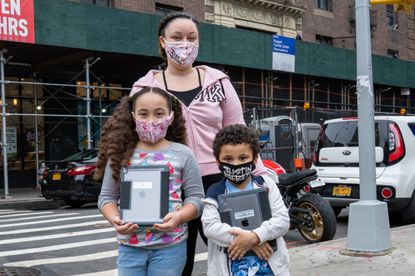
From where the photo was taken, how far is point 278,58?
22.1 meters

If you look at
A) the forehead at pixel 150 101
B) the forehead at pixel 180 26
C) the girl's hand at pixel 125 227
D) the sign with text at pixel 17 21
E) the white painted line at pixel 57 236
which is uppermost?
the sign with text at pixel 17 21

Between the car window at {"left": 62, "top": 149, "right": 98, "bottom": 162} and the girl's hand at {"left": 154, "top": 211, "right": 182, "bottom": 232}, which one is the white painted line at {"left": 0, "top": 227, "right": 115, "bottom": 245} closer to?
the car window at {"left": 62, "top": 149, "right": 98, "bottom": 162}

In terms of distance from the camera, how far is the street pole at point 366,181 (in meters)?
6.13

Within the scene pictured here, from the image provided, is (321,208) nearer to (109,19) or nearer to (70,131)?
(109,19)

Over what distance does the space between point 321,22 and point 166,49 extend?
2529cm

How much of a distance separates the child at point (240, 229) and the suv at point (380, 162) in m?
5.95

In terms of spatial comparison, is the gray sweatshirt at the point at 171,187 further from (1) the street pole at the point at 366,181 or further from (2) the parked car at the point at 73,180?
(2) the parked car at the point at 73,180

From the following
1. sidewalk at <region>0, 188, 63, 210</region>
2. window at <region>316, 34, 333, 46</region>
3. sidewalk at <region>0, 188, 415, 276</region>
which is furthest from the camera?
window at <region>316, 34, 333, 46</region>

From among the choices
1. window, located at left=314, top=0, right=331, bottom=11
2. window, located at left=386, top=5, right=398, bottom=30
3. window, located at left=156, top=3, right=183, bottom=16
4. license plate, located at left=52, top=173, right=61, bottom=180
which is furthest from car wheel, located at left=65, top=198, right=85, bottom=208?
window, located at left=386, top=5, right=398, bottom=30

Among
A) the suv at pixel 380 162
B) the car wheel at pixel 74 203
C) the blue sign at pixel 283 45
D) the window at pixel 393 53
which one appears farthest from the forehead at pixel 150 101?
the window at pixel 393 53

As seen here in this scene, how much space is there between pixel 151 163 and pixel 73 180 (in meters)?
10.4

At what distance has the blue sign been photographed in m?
21.8

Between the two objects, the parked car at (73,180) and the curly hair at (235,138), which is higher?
the curly hair at (235,138)

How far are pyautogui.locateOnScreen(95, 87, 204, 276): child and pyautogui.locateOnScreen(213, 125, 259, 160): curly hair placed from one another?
18 cm
